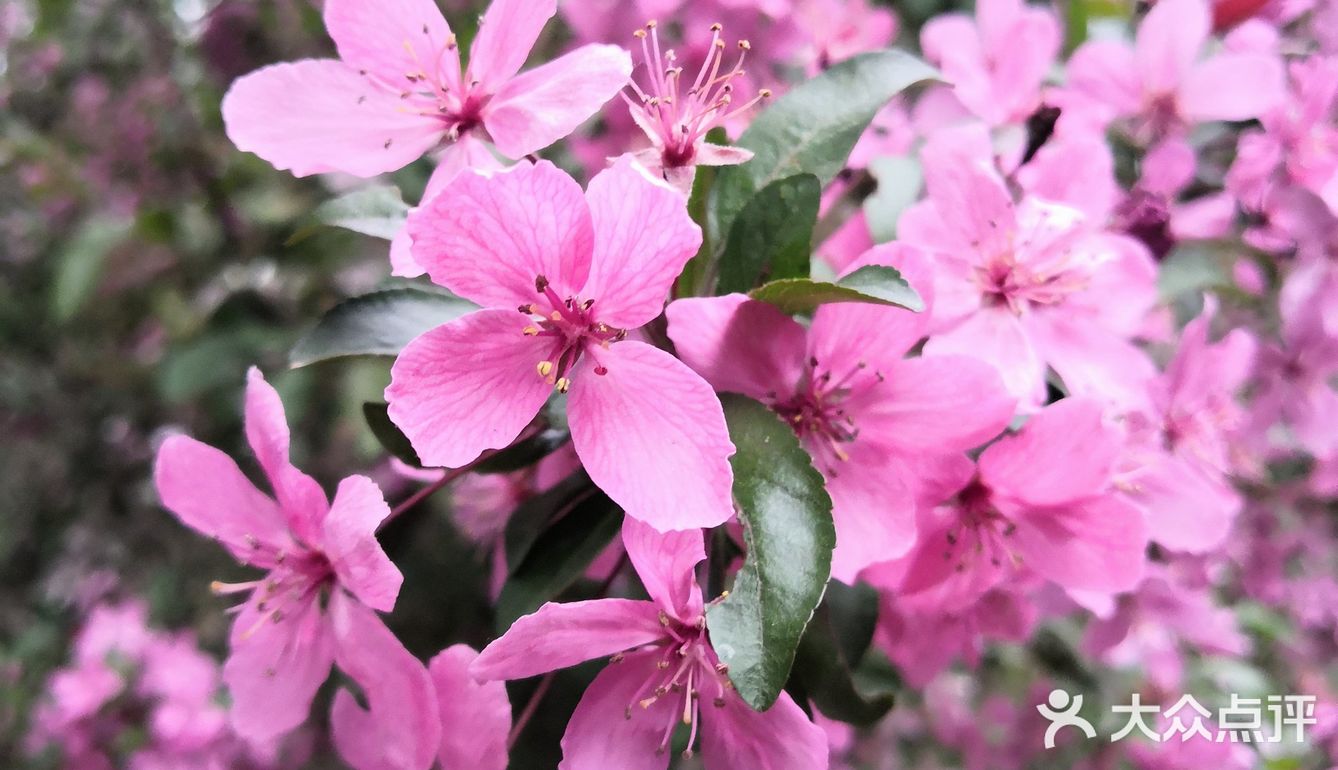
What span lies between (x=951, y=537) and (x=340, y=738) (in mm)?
605

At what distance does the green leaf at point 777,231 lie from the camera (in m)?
0.79

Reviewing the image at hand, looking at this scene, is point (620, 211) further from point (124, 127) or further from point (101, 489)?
point (101, 489)

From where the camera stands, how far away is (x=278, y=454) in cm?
74

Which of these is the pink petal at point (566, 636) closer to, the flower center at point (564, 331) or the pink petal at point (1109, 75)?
the flower center at point (564, 331)

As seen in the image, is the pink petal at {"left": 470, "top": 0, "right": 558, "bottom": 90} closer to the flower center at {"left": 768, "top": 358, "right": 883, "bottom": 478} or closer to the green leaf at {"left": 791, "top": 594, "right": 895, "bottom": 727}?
the flower center at {"left": 768, "top": 358, "right": 883, "bottom": 478}

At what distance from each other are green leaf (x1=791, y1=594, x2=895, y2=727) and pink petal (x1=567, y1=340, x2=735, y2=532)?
0.26 metres

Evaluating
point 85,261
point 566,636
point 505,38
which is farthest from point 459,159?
point 85,261

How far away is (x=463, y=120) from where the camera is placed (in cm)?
83

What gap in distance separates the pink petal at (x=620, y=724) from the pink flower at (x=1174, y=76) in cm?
102

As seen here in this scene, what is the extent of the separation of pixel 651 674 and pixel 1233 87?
42.7 inches

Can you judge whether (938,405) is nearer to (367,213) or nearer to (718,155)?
(718,155)

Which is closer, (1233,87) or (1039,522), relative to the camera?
(1039,522)

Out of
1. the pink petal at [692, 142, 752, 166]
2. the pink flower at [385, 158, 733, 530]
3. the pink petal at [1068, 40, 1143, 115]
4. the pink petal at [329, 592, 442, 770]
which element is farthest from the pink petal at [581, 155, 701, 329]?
the pink petal at [1068, 40, 1143, 115]

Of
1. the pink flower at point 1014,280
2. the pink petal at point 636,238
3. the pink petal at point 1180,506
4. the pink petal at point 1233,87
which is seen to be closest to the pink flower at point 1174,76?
the pink petal at point 1233,87
